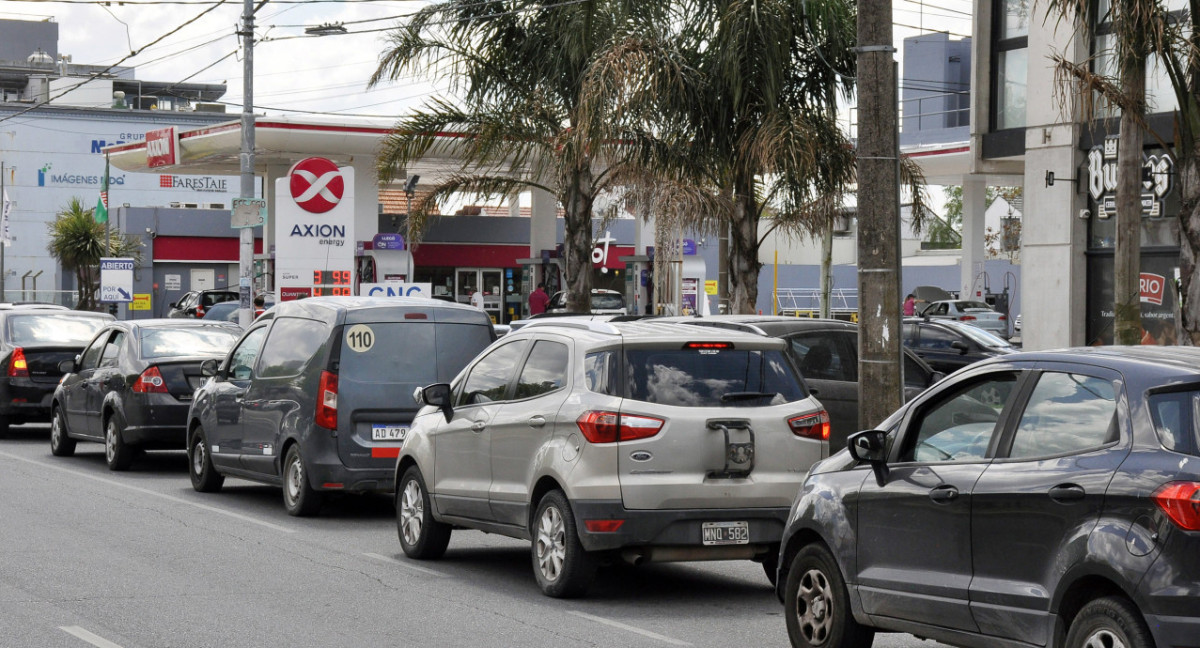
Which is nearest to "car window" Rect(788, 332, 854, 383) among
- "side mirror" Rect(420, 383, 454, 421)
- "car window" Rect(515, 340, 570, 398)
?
"side mirror" Rect(420, 383, 454, 421)

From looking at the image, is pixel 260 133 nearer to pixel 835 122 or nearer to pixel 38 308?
pixel 38 308

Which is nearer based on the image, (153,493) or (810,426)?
(810,426)

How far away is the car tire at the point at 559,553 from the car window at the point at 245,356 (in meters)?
5.90

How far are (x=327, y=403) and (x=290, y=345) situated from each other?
1.08 m

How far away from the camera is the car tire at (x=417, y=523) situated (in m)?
10.7

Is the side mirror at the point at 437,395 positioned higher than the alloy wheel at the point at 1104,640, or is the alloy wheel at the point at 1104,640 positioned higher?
the side mirror at the point at 437,395

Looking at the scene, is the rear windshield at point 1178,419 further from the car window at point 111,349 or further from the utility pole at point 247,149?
the utility pole at point 247,149

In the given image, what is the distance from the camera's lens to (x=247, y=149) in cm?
2583

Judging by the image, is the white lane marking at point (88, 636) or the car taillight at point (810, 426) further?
the car taillight at point (810, 426)

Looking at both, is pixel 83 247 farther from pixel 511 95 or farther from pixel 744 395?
pixel 744 395

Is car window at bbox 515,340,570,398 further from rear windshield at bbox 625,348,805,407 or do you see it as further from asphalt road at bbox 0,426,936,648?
asphalt road at bbox 0,426,936,648

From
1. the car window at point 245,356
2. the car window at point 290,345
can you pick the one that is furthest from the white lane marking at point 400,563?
the car window at point 245,356

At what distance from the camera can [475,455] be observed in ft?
33.1

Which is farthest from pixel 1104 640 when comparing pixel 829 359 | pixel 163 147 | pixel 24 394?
pixel 163 147
